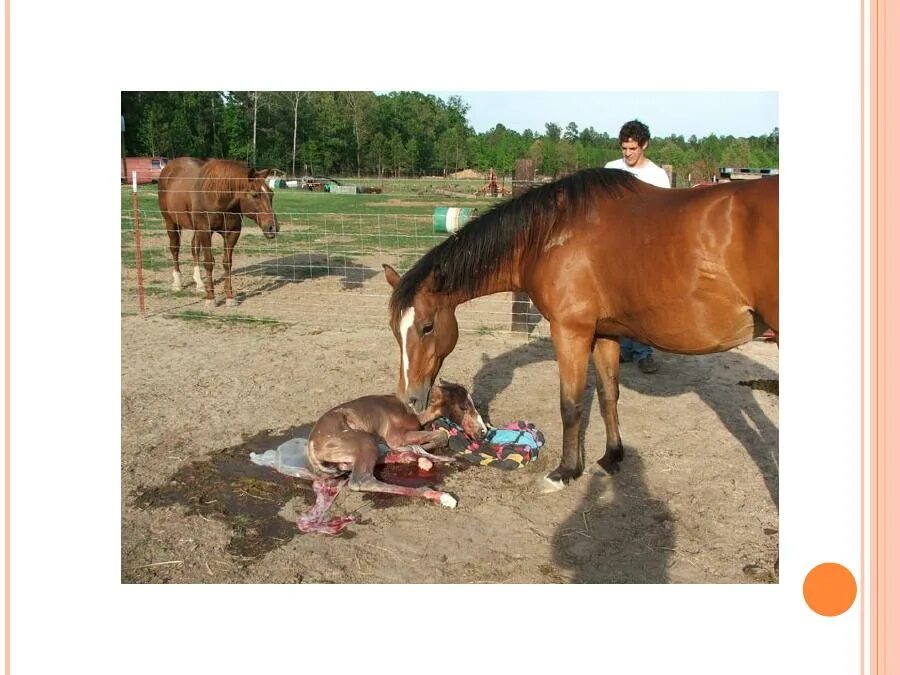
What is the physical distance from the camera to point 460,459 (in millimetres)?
4812

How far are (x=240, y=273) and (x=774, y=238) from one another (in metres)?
10.3

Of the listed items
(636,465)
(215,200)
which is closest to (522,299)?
(636,465)

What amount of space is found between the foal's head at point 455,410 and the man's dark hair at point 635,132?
2616 mm

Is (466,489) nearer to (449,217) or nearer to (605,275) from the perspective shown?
(605,275)

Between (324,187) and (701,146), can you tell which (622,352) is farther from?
(324,187)

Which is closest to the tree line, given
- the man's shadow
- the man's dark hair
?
the man's shadow

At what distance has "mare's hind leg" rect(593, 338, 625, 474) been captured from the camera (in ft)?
15.3

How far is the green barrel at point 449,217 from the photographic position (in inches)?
332

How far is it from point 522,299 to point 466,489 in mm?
4227

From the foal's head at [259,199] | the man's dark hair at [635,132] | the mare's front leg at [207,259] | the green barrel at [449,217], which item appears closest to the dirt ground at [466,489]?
the green barrel at [449,217]

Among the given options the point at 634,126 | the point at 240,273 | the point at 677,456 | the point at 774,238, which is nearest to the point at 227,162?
the point at 240,273

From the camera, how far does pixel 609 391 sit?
→ 4.72 meters
